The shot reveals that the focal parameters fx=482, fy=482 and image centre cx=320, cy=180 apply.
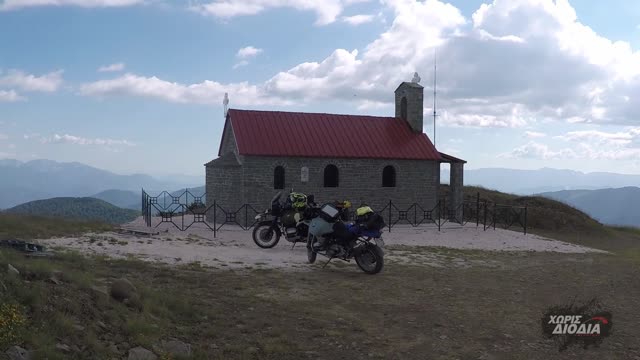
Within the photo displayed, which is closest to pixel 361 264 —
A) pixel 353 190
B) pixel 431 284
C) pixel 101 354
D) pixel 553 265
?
pixel 431 284

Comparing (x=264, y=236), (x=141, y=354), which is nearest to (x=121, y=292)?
(x=141, y=354)

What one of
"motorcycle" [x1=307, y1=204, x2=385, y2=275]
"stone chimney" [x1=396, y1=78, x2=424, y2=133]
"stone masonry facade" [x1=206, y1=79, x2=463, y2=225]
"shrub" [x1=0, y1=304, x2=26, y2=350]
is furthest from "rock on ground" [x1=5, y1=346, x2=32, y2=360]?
"stone chimney" [x1=396, y1=78, x2=424, y2=133]

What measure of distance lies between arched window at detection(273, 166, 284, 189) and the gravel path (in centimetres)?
293

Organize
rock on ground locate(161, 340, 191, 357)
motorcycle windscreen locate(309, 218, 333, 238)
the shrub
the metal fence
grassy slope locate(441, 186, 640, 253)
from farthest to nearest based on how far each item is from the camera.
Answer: grassy slope locate(441, 186, 640, 253)
the metal fence
motorcycle windscreen locate(309, 218, 333, 238)
rock on ground locate(161, 340, 191, 357)
the shrub

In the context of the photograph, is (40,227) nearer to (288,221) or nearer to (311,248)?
(288,221)

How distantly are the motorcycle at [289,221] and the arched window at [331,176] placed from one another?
29.1 feet

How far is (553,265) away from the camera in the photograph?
1246 cm

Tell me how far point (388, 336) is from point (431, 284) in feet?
11.5

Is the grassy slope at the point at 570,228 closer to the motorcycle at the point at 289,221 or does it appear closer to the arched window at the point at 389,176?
the arched window at the point at 389,176

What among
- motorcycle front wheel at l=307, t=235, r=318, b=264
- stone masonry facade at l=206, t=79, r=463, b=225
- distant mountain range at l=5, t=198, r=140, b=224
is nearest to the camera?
motorcycle front wheel at l=307, t=235, r=318, b=264

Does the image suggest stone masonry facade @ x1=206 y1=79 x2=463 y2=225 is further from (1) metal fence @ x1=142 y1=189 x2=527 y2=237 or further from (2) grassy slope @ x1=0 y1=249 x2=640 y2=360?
(2) grassy slope @ x1=0 y1=249 x2=640 y2=360

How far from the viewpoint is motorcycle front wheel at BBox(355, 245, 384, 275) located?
33.3 ft

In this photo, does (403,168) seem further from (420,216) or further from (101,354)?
(101,354)

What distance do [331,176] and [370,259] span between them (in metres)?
12.7
